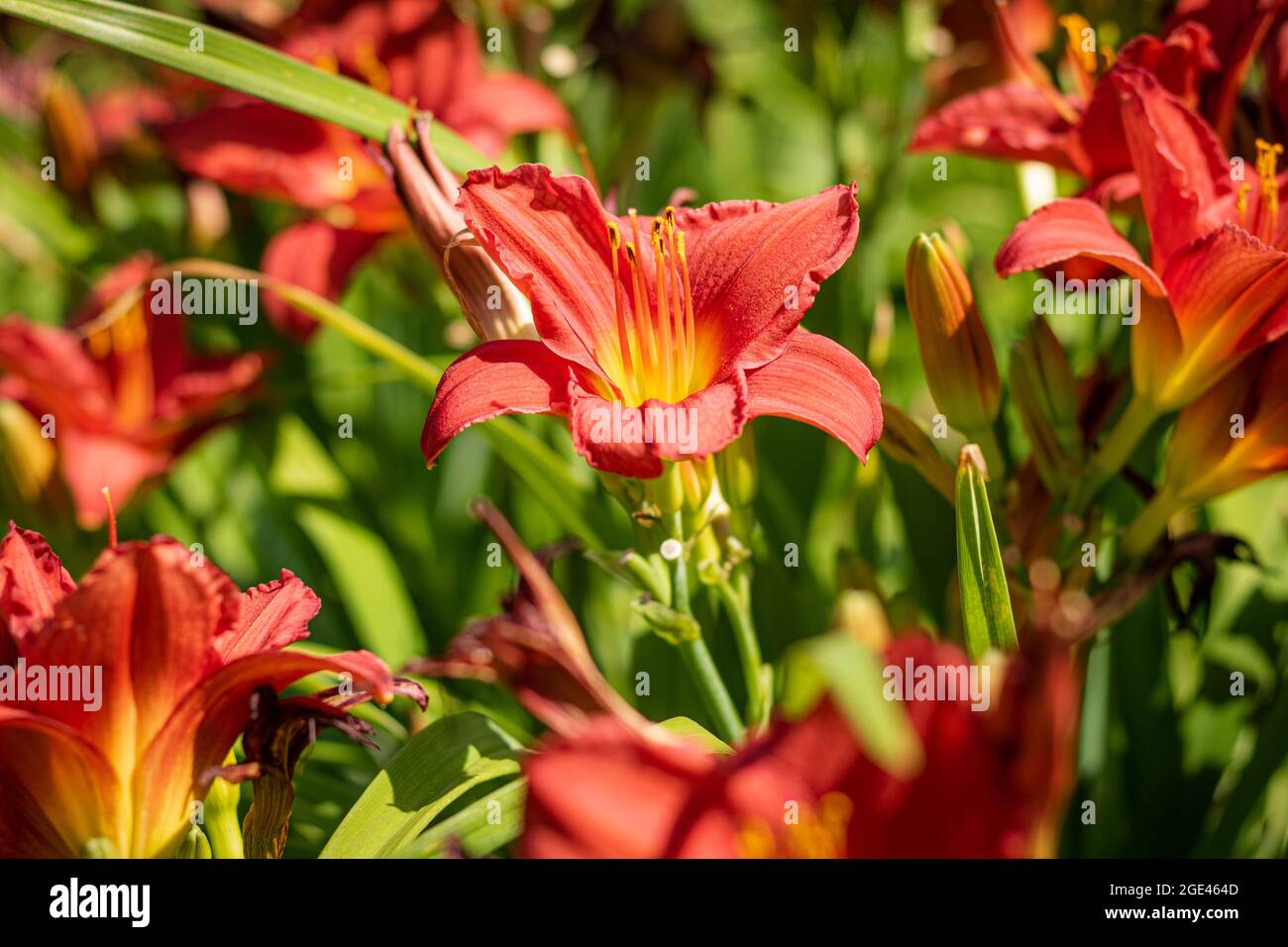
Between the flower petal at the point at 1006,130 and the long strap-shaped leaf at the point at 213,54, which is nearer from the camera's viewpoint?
the long strap-shaped leaf at the point at 213,54

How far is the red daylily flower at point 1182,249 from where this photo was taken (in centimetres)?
72

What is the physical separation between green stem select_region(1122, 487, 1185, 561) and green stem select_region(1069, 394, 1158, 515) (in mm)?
38

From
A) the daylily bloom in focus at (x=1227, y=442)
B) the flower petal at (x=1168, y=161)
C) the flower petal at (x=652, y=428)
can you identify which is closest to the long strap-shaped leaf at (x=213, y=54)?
the flower petal at (x=652, y=428)

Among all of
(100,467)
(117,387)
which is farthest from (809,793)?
(117,387)

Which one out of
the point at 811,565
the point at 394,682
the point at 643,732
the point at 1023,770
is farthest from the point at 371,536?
the point at 1023,770

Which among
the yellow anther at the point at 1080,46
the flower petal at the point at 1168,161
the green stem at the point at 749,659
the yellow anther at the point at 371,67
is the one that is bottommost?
the green stem at the point at 749,659

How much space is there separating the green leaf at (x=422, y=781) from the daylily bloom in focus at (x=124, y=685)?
0.07 meters

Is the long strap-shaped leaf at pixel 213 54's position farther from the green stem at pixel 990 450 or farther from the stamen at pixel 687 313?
Result: the green stem at pixel 990 450

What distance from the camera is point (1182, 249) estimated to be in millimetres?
749

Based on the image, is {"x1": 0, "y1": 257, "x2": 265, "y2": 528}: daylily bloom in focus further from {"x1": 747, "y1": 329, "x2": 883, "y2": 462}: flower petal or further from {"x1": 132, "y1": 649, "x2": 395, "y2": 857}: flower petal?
{"x1": 747, "y1": 329, "x2": 883, "y2": 462}: flower petal

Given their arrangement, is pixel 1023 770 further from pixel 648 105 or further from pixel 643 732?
pixel 648 105

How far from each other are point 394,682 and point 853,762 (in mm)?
303

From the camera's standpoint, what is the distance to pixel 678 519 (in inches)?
30.3

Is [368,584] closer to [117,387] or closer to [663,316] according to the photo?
[117,387]
